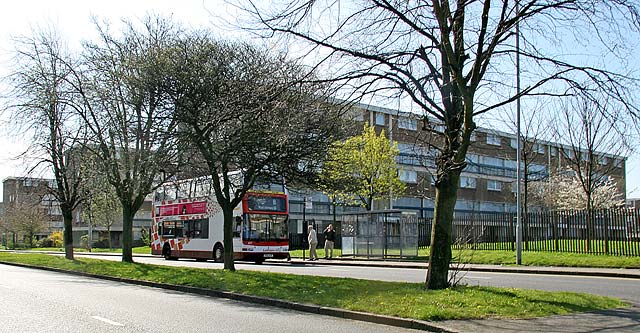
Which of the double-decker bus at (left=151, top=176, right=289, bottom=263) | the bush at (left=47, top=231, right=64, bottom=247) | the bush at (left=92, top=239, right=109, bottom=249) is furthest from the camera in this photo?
the bush at (left=92, top=239, right=109, bottom=249)

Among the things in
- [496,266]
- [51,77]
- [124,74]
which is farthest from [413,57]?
[51,77]

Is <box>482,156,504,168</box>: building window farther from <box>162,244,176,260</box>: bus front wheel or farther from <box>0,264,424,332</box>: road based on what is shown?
<box>0,264,424,332</box>: road

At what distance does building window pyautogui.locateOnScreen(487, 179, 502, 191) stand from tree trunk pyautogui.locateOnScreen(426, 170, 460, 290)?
5873 centimetres

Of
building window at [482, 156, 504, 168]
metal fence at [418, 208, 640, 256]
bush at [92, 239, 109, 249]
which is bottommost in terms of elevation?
bush at [92, 239, 109, 249]

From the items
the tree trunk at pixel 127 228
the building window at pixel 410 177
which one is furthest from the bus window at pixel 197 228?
the building window at pixel 410 177

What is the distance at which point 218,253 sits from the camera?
33875 millimetres

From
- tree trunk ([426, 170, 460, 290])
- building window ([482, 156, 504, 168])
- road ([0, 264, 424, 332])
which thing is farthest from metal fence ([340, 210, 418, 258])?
building window ([482, 156, 504, 168])

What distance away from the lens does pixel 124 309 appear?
12430mm

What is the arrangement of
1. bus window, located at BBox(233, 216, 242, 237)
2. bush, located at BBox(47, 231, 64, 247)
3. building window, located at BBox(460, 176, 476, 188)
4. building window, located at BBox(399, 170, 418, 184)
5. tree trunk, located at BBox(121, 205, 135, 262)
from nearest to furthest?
tree trunk, located at BBox(121, 205, 135, 262), bus window, located at BBox(233, 216, 242, 237), building window, located at BBox(399, 170, 418, 184), building window, located at BBox(460, 176, 476, 188), bush, located at BBox(47, 231, 64, 247)

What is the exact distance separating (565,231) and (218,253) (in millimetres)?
17426

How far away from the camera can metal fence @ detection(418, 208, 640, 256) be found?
25672 mm

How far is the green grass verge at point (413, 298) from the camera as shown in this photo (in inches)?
415

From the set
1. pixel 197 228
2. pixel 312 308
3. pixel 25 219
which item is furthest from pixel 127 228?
pixel 25 219

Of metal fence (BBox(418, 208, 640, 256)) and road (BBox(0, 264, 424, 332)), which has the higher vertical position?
metal fence (BBox(418, 208, 640, 256))
